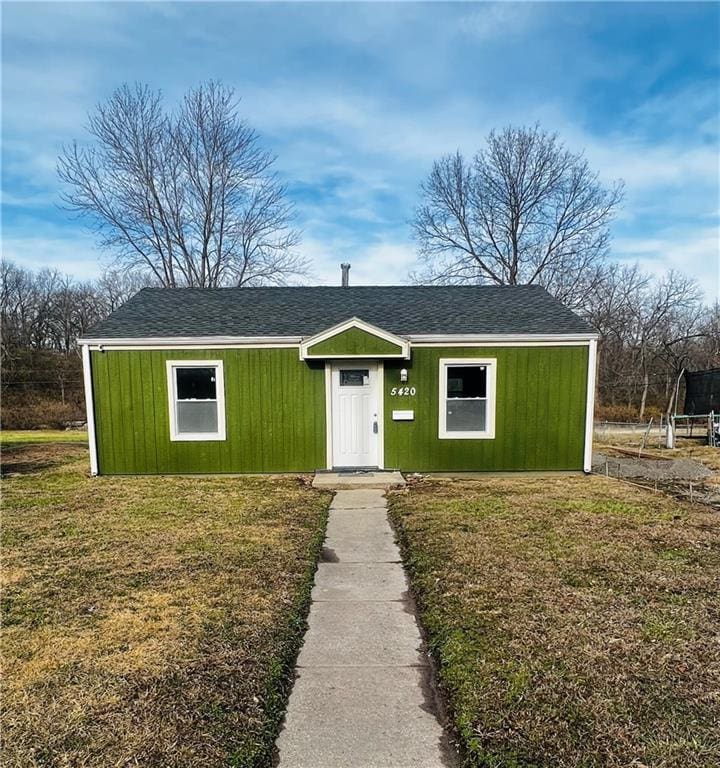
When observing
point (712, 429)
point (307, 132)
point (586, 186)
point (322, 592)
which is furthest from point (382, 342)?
point (586, 186)

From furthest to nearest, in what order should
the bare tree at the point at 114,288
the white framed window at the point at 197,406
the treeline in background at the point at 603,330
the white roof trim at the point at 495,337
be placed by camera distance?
the bare tree at the point at 114,288 < the treeline in background at the point at 603,330 < the white framed window at the point at 197,406 < the white roof trim at the point at 495,337

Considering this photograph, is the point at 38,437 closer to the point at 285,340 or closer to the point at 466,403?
the point at 285,340

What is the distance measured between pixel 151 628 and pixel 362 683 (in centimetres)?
146

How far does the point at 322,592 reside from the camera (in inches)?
144

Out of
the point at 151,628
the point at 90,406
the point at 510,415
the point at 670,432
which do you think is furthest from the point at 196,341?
the point at 670,432

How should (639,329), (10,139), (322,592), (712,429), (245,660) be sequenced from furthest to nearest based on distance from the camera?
(639,329) → (712,429) → (10,139) → (322,592) → (245,660)

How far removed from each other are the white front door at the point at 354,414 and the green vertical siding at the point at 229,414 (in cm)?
27

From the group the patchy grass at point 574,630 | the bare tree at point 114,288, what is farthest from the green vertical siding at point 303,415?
the bare tree at point 114,288

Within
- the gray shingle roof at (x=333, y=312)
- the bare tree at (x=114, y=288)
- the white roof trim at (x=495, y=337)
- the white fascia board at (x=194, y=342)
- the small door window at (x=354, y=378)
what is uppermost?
the bare tree at (x=114, y=288)

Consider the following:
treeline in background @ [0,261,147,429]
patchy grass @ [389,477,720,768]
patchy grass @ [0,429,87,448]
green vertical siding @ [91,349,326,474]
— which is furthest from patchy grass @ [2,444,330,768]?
treeline in background @ [0,261,147,429]

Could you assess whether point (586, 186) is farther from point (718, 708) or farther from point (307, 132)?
point (718, 708)

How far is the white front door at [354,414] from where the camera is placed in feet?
27.1

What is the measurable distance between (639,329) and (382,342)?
21.2m

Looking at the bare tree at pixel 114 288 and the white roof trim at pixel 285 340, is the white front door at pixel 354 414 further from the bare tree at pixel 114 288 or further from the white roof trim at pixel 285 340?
the bare tree at pixel 114 288
